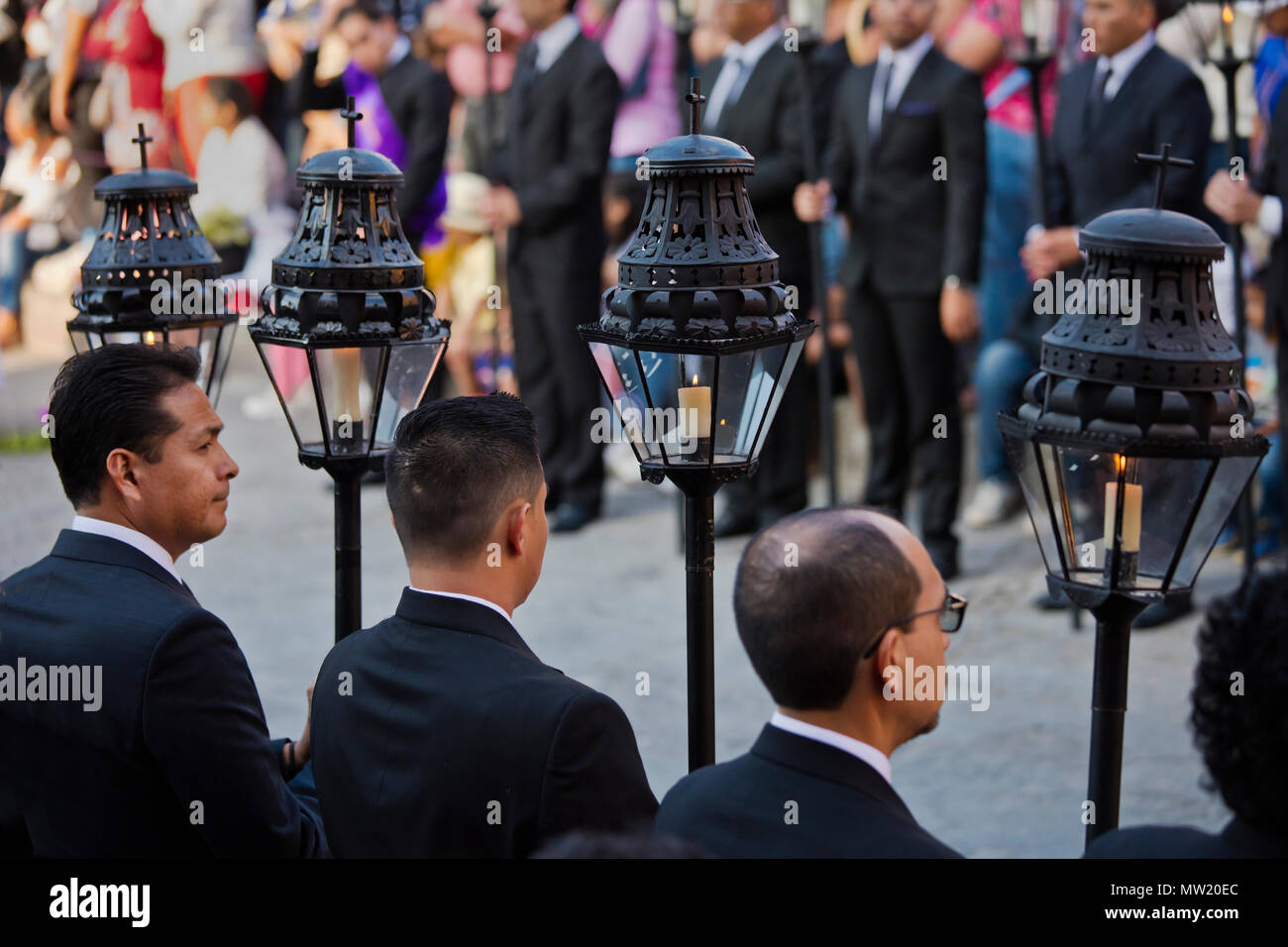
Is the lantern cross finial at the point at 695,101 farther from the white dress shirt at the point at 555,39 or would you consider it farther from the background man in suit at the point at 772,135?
the white dress shirt at the point at 555,39

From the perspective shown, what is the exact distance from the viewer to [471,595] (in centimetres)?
290

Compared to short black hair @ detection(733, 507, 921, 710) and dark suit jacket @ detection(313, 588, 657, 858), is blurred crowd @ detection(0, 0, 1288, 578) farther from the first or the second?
short black hair @ detection(733, 507, 921, 710)

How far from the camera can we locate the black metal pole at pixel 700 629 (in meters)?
3.29

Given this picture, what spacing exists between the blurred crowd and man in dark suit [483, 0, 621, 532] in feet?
0.04

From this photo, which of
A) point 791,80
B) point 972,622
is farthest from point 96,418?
point 791,80

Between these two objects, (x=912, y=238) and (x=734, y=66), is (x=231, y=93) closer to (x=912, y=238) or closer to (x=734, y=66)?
(x=734, y=66)

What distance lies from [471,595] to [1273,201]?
5046mm

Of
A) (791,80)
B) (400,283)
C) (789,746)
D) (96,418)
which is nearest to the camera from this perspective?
(789,746)

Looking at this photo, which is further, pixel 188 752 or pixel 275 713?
pixel 275 713

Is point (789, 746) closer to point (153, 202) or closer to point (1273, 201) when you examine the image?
point (153, 202)

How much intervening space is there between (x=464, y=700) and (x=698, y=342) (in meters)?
0.81

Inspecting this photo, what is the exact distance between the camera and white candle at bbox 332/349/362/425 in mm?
3656

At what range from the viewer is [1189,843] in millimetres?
2152

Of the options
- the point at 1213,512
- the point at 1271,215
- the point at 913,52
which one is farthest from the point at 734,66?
the point at 1213,512
